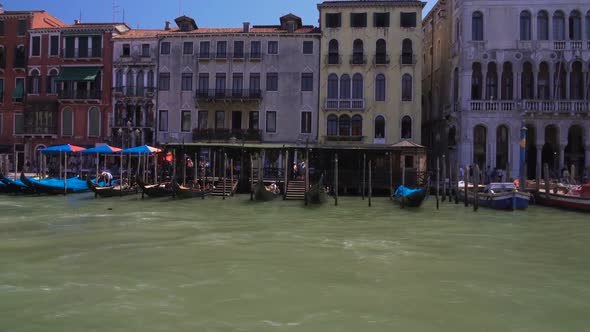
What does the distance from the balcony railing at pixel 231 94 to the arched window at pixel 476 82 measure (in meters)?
11.9

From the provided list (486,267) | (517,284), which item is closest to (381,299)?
(517,284)

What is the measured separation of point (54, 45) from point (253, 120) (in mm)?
13815

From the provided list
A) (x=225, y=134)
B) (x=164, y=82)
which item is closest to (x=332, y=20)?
(x=225, y=134)

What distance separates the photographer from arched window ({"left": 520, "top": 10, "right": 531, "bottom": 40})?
28.3m

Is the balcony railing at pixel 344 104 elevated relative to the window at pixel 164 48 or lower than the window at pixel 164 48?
lower

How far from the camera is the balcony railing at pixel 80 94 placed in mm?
32844

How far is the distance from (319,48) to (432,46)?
28.1 feet

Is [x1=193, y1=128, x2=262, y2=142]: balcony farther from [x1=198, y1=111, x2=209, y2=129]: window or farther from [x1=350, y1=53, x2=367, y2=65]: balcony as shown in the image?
[x1=350, y1=53, x2=367, y2=65]: balcony

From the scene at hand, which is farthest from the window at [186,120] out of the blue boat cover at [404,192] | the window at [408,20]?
the blue boat cover at [404,192]

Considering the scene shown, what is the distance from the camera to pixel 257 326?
6.30m

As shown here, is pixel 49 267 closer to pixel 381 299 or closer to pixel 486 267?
pixel 381 299

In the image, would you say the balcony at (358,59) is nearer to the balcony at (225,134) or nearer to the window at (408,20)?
the window at (408,20)

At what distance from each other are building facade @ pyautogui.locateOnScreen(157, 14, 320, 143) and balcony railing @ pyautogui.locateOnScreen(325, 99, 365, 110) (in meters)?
0.93

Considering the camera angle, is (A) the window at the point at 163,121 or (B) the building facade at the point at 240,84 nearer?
(B) the building facade at the point at 240,84
